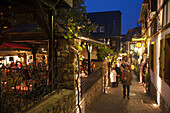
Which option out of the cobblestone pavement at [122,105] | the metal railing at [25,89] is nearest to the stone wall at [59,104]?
the metal railing at [25,89]

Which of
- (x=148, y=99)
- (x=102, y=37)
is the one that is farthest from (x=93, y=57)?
(x=102, y=37)

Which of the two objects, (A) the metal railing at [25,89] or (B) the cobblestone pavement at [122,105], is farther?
(B) the cobblestone pavement at [122,105]

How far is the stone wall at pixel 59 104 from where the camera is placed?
10.3 feet

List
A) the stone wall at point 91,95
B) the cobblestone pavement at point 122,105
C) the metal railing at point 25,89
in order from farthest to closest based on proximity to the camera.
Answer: the cobblestone pavement at point 122,105 < the stone wall at point 91,95 < the metal railing at point 25,89

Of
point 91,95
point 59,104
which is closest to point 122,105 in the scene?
point 91,95

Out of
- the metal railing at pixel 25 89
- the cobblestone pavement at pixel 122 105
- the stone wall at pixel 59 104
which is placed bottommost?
the cobblestone pavement at pixel 122 105

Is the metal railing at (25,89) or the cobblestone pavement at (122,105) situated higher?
the metal railing at (25,89)

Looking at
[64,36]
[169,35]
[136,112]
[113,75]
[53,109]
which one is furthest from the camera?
[113,75]

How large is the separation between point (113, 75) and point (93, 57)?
2146 millimetres

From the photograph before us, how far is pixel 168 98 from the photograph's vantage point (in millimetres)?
5445

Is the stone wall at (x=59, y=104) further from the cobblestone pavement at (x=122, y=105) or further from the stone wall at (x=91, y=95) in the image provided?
the cobblestone pavement at (x=122, y=105)

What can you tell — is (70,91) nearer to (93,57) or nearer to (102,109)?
(102,109)

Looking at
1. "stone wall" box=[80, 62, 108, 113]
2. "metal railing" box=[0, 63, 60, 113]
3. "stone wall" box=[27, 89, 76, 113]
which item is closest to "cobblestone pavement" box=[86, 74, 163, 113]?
"stone wall" box=[80, 62, 108, 113]

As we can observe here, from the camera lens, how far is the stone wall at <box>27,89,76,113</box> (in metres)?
3.14
